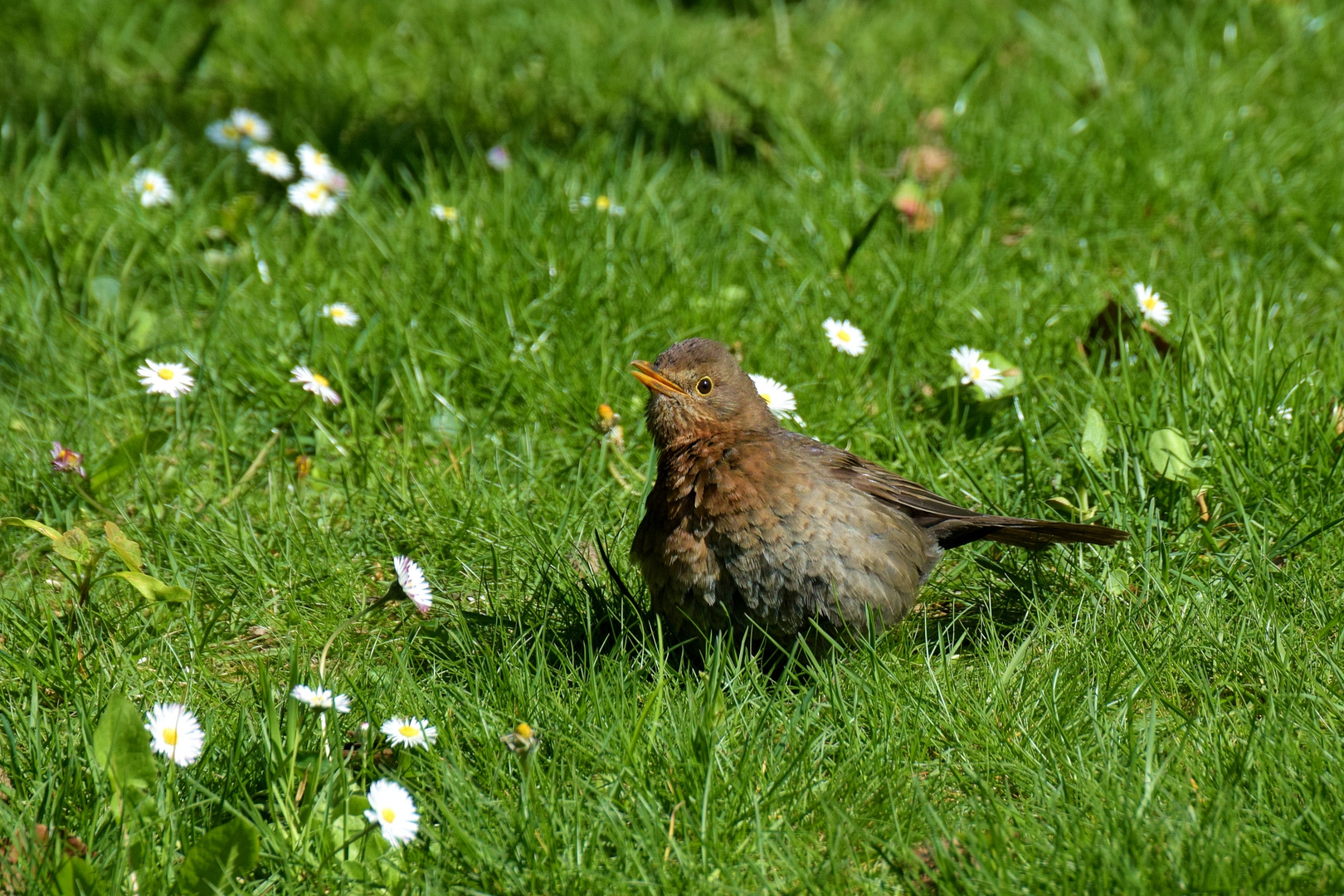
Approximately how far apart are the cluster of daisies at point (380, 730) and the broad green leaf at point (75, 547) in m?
0.55

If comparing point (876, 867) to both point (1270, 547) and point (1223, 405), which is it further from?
point (1223, 405)

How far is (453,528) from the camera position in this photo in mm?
3881

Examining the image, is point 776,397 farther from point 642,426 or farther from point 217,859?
point 217,859

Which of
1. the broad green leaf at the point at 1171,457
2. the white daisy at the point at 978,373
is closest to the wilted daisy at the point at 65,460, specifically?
the white daisy at the point at 978,373

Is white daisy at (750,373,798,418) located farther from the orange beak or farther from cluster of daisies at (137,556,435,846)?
cluster of daisies at (137,556,435,846)

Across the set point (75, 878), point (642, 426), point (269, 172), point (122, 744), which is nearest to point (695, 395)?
point (642, 426)

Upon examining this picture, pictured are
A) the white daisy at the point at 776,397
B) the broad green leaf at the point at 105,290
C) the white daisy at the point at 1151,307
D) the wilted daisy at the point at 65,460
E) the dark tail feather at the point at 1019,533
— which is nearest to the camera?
the dark tail feather at the point at 1019,533

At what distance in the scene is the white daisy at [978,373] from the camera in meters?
4.21

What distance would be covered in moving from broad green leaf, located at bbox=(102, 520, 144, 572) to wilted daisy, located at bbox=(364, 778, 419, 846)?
105 cm

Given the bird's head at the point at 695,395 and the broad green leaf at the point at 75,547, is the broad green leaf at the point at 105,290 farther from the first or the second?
the bird's head at the point at 695,395

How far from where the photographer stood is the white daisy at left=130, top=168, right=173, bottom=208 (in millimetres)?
5199

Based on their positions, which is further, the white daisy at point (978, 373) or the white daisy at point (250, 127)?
the white daisy at point (250, 127)

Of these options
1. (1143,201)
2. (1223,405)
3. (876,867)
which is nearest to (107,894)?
(876,867)

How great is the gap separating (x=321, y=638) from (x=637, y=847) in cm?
122
